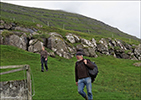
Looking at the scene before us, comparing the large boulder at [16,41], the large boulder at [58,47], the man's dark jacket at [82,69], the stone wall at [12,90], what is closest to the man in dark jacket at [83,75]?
the man's dark jacket at [82,69]

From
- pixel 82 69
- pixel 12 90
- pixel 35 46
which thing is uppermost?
pixel 82 69

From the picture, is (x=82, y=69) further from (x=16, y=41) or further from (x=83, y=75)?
(x=16, y=41)

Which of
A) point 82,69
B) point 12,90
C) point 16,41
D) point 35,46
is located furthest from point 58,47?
point 82,69

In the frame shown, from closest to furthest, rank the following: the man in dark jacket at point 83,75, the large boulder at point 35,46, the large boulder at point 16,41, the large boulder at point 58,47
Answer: the man in dark jacket at point 83,75 → the large boulder at point 35,46 → the large boulder at point 16,41 → the large boulder at point 58,47

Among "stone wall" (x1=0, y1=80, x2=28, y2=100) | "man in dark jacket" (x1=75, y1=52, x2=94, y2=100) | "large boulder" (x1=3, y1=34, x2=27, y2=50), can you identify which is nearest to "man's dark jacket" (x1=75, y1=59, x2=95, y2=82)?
"man in dark jacket" (x1=75, y1=52, x2=94, y2=100)

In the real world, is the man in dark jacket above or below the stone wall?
above

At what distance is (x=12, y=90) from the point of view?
8.73 meters

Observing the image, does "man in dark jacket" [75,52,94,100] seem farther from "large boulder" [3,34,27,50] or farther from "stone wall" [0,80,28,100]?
"large boulder" [3,34,27,50]

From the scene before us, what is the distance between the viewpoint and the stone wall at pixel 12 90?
27.7ft

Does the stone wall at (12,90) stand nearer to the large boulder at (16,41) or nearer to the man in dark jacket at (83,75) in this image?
the man in dark jacket at (83,75)

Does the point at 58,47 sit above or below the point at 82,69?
below

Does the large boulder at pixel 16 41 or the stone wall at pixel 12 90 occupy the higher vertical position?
the large boulder at pixel 16 41

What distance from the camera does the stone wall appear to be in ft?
27.7

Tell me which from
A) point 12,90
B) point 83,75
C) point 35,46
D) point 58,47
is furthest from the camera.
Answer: point 58,47
